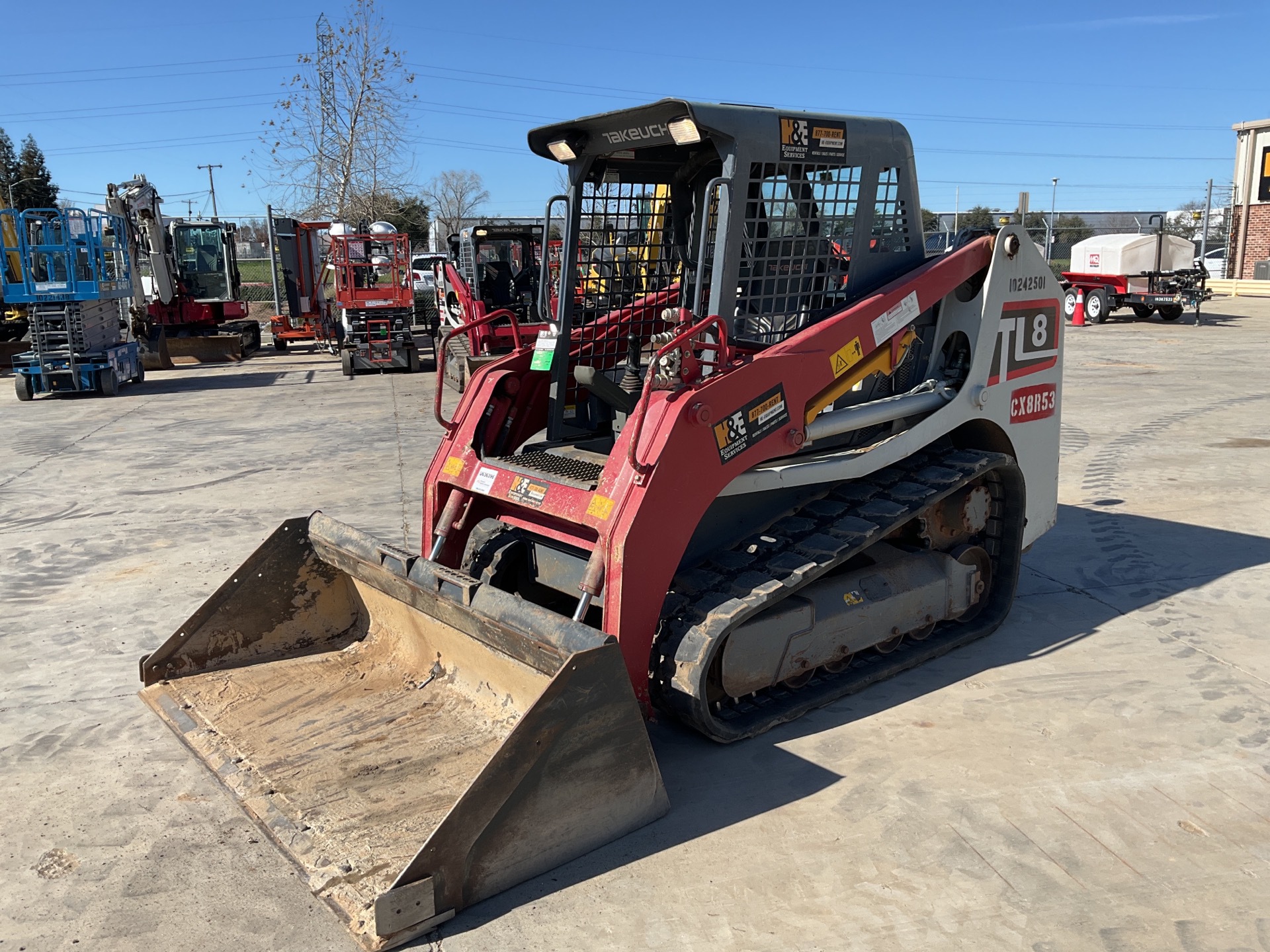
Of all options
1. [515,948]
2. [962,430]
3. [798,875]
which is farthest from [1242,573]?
[515,948]

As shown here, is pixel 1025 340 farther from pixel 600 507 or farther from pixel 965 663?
pixel 600 507

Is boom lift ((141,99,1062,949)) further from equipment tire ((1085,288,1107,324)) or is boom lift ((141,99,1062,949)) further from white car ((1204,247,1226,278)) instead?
white car ((1204,247,1226,278))

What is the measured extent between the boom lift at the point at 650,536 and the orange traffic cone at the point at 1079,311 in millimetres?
21820

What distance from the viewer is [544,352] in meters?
5.09

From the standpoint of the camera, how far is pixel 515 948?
3.02 m

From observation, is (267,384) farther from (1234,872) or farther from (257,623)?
(1234,872)

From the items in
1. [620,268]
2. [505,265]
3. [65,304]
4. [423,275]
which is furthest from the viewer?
[423,275]

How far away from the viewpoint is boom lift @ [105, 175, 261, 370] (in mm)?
20547

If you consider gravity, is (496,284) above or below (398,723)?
above

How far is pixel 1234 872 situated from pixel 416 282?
98.7ft

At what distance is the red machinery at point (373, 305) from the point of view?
1861cm

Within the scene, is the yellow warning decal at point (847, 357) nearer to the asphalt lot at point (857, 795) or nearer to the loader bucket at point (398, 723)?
the asphalt lot at point (857, 795)

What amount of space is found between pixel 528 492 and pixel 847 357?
149cm

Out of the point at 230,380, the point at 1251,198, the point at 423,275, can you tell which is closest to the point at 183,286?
the point at 230,380
